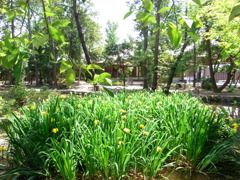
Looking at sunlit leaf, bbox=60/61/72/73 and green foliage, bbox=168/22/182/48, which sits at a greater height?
green foliage, bbox=168/22/182/48

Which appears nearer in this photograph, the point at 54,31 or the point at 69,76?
the point at 69,76

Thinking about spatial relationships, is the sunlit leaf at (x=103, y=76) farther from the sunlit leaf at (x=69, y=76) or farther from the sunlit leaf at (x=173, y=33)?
the sunlit leaf at (x=173, y=33)

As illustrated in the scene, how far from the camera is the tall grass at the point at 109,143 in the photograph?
1.64 meters

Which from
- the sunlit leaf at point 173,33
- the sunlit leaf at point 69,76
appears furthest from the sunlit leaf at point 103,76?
the sunlit leaf at point 173,33

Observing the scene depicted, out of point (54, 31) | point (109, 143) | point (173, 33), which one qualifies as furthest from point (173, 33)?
point (109, 143)

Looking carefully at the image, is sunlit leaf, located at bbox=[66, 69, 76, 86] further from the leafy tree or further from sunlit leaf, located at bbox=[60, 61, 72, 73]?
the leafy tree

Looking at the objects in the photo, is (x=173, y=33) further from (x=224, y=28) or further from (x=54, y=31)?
(x=224, y=28)

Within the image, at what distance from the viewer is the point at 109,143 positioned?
1.70 m

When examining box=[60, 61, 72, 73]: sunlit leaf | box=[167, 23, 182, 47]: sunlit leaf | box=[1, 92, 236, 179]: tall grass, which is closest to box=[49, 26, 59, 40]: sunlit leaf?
box=[60, 61, 72, 73]: sunlit leaf

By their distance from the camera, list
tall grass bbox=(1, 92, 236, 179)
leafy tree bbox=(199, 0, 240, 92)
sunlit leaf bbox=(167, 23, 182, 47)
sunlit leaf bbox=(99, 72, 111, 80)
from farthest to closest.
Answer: leafy tree bbox=(199, 0, 240, 92) → tall grass bbox=(1, 92, 236, 179) → sunlit leaf bbox=(167, 23, 182, 47) → sunlit leaf bbox=(99, 72, 111, 80)

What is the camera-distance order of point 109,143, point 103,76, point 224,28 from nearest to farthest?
point 103,76, point 109,143, point 224,28

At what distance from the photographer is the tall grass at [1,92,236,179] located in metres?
1.64

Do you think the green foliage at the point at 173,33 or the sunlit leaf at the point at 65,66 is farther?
the green foliage at the point at 173,33

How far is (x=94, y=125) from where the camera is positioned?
2020 mm
